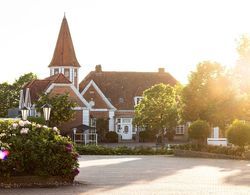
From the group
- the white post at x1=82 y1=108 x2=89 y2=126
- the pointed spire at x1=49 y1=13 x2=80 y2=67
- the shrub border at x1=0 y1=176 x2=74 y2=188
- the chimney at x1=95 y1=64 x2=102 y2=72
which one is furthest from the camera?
the chimney at x1=95 y1=64 x2=102 y2=72

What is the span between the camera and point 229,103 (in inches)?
1646

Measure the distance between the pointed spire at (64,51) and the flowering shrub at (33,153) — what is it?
67.8 meters

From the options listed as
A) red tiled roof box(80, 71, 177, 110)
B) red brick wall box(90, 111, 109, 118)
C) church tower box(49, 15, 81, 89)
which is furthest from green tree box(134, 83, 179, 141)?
church tower box(49, 15, 81, 89)

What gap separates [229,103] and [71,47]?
49.4 m

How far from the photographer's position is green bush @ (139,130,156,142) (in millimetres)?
81812

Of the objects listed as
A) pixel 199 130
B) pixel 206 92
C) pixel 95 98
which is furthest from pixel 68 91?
pixel 199 130

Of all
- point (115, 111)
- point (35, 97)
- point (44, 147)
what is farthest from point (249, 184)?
point (115, 111)

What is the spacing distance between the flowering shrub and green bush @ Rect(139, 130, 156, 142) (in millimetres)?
61903

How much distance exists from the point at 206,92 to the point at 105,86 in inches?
1570

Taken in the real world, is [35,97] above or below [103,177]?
above

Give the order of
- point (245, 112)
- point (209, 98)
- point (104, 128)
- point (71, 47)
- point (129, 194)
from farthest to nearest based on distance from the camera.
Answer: point (71, 47) → point (104, 128) → point (209, 98) → point (245, 112) → point (129, 194)

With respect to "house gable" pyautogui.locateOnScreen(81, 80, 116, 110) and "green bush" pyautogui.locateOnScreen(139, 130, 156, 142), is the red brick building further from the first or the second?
"green bush" pyautogui.locateOnScreen(139, 130, 156, 142)

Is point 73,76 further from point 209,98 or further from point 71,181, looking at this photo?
point 71,181

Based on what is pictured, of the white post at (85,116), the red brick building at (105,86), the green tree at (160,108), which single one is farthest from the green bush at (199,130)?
the red brick building at (105,86)
